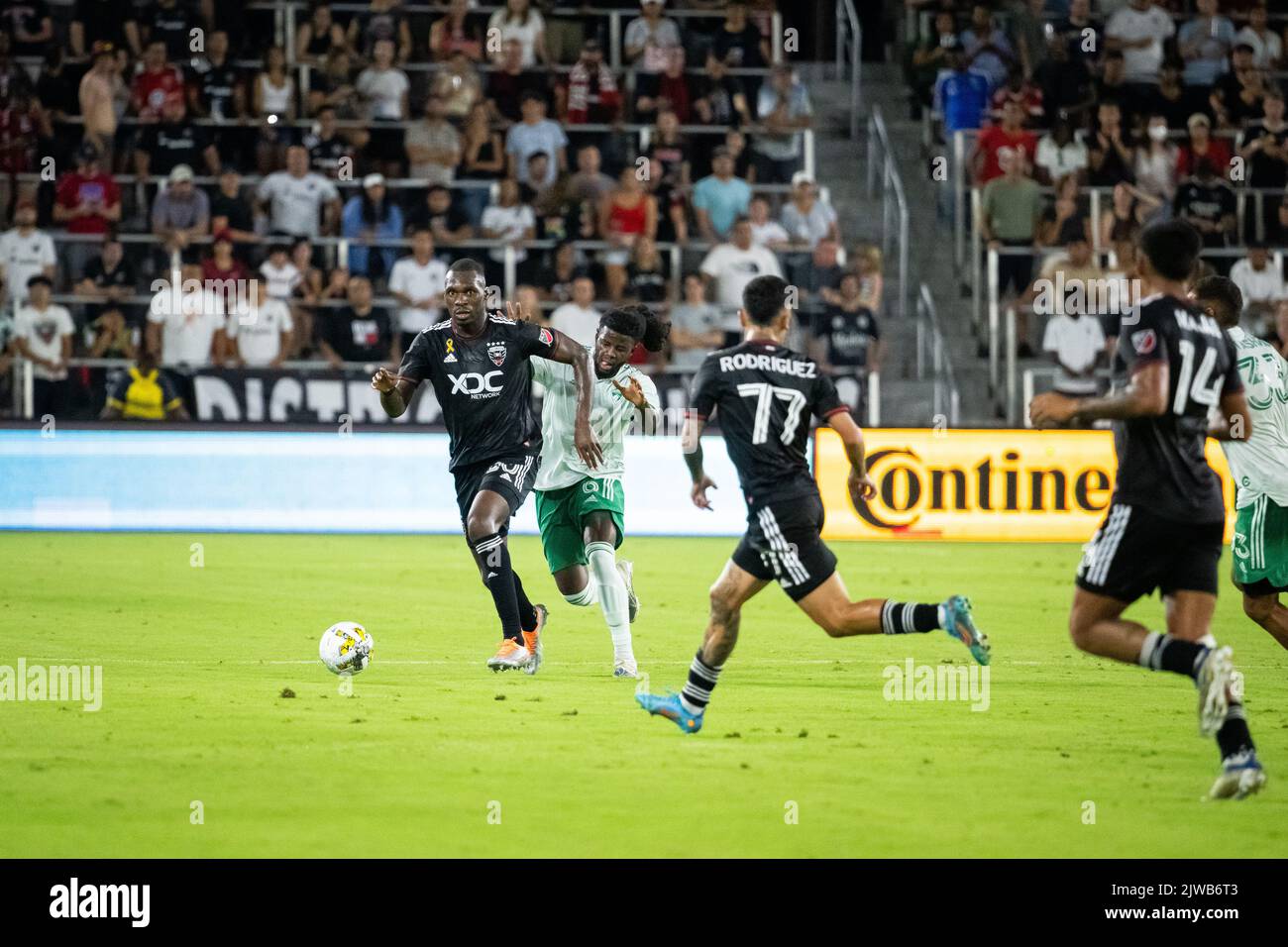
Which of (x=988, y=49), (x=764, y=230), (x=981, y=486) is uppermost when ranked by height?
(x=988, y=49)

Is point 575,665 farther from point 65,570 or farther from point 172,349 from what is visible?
point 172,349

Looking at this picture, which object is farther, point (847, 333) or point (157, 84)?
point (157, 84)

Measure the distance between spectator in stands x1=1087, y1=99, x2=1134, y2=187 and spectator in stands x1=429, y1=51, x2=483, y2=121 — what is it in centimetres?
773

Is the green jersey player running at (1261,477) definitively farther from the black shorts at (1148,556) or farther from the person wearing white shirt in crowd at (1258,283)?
the person wearing white shirt in crowd at (1258,283)

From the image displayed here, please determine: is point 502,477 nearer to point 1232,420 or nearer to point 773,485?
point 773,485

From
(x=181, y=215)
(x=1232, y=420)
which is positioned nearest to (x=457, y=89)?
(x=181, y=215)

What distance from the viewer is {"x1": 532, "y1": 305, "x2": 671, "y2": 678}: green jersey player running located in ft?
35.2

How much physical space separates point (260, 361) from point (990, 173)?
30.2ft

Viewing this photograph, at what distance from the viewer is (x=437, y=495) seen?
19.9 meters

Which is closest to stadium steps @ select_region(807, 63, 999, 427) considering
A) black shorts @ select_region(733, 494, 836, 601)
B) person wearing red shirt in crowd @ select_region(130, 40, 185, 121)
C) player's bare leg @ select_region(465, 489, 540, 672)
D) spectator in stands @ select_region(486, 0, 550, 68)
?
spectator in stands @ select_region(486, 0, 550, 68)

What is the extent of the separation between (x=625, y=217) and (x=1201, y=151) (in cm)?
730

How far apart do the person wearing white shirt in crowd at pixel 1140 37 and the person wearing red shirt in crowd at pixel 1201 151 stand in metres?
1.19

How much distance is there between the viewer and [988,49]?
25109mm

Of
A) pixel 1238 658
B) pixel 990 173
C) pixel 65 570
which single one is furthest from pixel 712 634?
pixel 990 173
